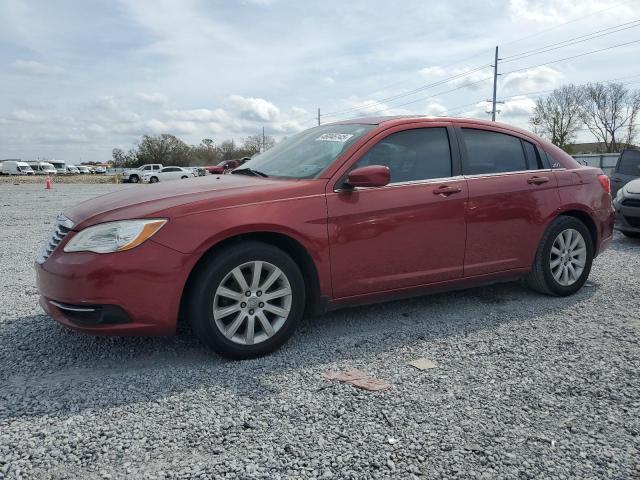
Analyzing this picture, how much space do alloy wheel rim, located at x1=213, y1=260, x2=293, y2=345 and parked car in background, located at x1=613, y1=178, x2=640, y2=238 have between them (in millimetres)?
6843

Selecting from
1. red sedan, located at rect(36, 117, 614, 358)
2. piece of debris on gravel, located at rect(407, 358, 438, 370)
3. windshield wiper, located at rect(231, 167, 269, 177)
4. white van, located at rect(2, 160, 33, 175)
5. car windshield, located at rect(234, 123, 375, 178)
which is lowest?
piece of debris on gravel, located at rect(407, 358, 438, 370)

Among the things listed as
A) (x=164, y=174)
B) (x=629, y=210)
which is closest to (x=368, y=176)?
(x=629, y=210)

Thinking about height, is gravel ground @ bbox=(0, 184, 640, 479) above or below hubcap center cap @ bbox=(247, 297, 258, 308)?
below

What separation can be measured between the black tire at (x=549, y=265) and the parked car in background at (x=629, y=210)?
3810 millimetres

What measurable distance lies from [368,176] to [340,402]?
1553 millimetres

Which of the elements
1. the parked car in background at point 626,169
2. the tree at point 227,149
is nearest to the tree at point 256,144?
the tree at point 227,149

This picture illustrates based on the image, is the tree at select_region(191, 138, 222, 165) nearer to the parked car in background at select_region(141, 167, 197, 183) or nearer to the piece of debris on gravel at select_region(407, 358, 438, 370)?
the parked car in background at select_region(141, 167, 197, 183)

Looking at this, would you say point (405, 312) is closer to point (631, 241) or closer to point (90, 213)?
point (90, 213)

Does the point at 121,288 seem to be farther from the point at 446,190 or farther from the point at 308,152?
the point at 446,190

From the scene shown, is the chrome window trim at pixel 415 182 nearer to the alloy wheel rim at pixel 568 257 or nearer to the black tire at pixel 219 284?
the black tire at pixel 219 284

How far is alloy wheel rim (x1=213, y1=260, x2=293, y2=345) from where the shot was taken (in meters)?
3.30

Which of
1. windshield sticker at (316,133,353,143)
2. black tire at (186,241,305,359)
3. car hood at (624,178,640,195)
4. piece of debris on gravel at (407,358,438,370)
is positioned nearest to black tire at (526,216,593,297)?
piece of debris on gravel at (407,358,438,370)

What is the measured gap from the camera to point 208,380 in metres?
3.07

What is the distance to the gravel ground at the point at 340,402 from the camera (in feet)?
7.42
